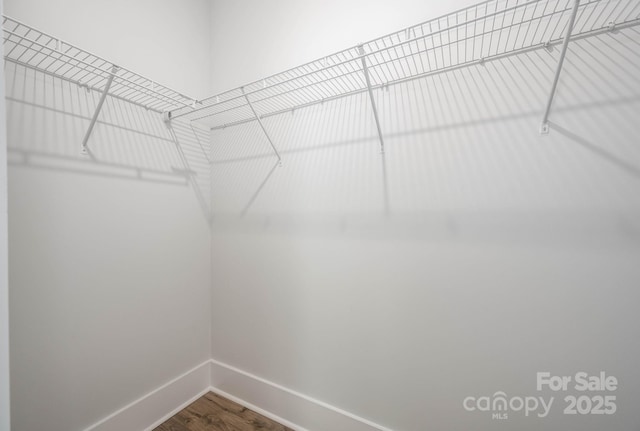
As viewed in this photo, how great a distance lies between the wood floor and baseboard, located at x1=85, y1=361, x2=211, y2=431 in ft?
0.14

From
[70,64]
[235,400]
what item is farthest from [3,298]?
[235,400]

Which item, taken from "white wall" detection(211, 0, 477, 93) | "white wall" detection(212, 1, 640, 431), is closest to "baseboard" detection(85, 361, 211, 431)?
"white wall" detection(212, 1, 640, 431)

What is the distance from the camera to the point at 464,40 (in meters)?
0.94

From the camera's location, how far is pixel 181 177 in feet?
5.02

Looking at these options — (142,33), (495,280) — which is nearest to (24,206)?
(142,33)

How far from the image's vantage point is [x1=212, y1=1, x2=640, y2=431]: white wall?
0.82 meters

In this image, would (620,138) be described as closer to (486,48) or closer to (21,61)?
(486,48)

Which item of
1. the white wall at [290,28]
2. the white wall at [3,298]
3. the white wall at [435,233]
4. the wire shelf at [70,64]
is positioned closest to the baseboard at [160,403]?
the white wall at [435,233]

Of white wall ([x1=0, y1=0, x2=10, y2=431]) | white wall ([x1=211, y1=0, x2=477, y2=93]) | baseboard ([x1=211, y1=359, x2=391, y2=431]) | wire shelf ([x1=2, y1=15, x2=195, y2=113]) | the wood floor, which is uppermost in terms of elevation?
white wall ([x1=211, y1=0, x2=477, y2=93])

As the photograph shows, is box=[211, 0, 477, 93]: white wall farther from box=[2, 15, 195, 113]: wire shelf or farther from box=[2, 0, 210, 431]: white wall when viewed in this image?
box=[2, 15, 195, 113]: wire shelf

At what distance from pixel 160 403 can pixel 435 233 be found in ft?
5.60

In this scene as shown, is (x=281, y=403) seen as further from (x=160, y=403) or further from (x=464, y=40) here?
(x=464, y=40)

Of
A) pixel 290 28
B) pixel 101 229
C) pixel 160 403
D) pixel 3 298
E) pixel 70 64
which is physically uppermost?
pixel 290 28

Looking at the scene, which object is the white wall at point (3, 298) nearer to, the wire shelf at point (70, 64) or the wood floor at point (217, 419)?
the wire shelf at point (70, 64)
